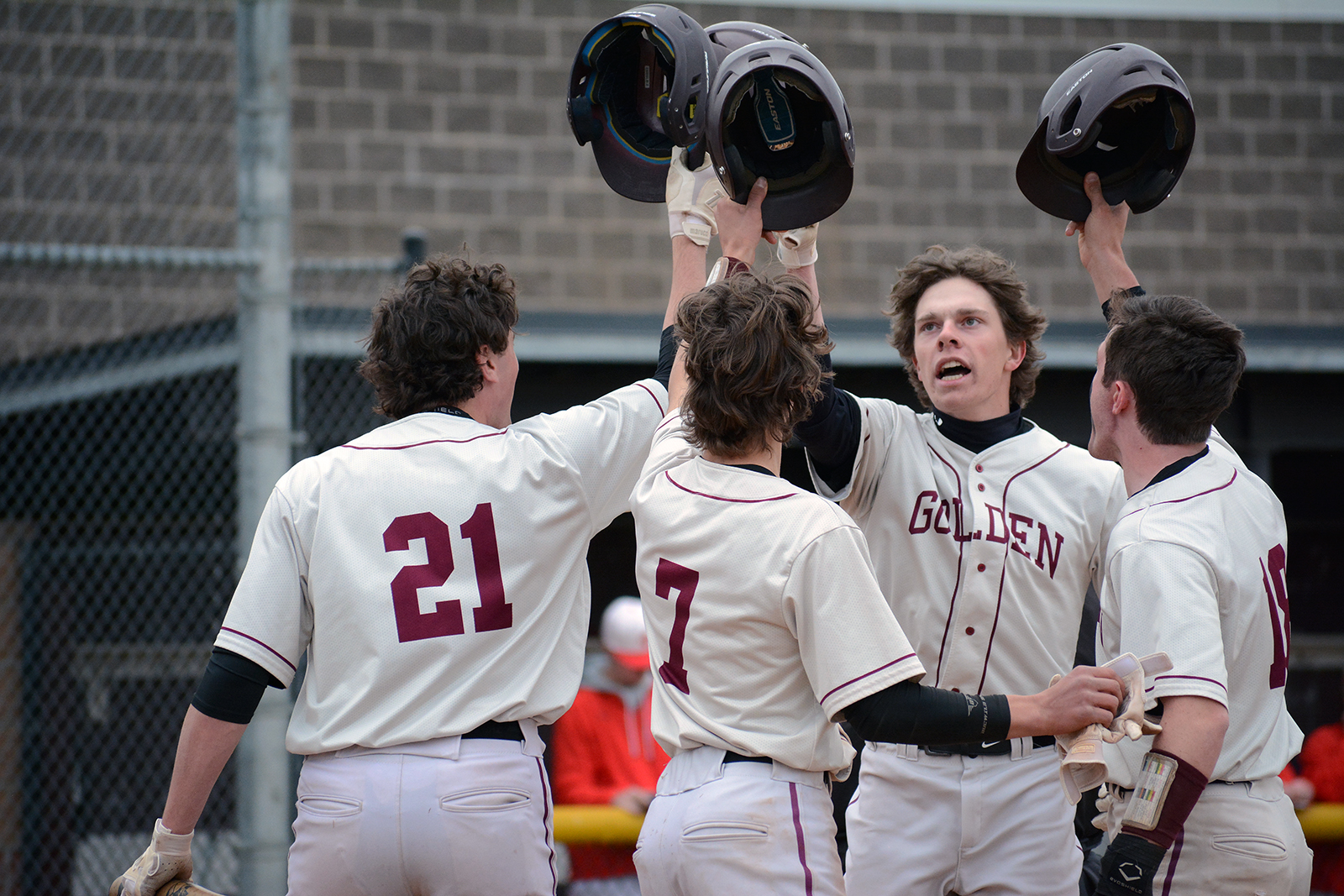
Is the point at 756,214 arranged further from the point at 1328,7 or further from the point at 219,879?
the point at 1328,7

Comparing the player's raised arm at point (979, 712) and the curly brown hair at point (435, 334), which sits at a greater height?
the curly brown hair at point (435, 334)

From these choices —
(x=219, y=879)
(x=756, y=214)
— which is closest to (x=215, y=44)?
(x=219, y=879)

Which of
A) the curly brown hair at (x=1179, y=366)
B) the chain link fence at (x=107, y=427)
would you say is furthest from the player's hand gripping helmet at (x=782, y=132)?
the chain link fence at (x=107, y=427)

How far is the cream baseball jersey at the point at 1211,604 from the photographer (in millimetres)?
2428

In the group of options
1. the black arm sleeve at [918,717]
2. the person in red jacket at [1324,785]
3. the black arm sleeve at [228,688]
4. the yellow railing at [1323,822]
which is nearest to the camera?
the black arm sleeve at [918,717]

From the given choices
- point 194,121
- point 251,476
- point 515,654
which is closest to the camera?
point 515,654

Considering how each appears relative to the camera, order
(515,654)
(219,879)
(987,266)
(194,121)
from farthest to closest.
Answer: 1. (194,121)
2. (219,879)
3. (987,266)
4. (515,654)

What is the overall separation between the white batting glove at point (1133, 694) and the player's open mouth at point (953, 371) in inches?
36.2

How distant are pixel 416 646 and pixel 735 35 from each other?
1.66 metres

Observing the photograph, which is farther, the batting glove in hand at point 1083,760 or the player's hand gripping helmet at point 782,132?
the player's hand gripping helmet at point 782,132

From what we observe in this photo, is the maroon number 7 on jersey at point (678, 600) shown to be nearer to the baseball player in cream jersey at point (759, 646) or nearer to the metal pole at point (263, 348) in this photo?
the baseball player in cream jersey at point (759, 646)

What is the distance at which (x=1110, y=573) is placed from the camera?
2643 mm

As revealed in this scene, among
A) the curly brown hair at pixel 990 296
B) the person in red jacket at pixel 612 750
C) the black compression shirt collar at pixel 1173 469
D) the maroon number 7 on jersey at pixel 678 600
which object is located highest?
the curly brown hair at pixel 990 296

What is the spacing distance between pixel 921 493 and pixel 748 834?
1.07 m
